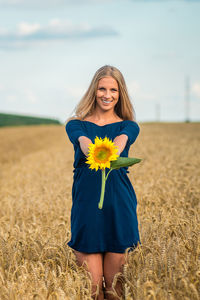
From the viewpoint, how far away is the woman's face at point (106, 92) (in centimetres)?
367

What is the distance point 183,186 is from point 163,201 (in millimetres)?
1378

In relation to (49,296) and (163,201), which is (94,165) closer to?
(49,296)

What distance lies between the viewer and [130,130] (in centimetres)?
356

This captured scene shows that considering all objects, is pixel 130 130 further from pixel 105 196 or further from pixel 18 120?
pixel 18 120

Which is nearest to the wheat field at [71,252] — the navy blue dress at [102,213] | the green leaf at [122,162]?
the navy blue dress at [102,213]

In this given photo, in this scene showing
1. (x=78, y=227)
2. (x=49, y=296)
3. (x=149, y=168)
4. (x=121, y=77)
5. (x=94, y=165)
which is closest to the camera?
(x=94, y=165)

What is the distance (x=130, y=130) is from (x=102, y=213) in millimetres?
765

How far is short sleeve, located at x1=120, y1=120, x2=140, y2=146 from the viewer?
351 cm

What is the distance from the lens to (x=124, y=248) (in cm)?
346

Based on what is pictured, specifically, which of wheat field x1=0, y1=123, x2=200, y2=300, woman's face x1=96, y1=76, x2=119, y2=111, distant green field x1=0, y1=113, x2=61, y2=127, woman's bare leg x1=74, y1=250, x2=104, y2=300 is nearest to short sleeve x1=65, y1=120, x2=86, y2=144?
woman's face x1=96, y1=76, x2=119, y2=111

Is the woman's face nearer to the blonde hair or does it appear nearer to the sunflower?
the blonde hair

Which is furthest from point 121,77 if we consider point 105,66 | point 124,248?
point 124,248

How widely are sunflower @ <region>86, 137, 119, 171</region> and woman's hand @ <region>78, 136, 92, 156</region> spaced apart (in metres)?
0.39

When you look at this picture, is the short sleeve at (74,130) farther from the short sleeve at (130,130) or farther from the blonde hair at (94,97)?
the short sleeve at (130,130)
